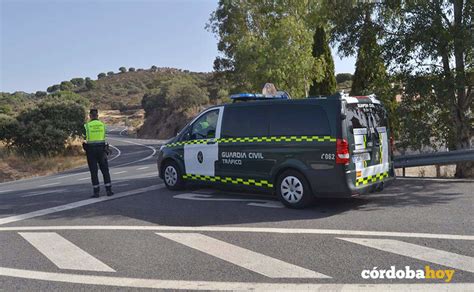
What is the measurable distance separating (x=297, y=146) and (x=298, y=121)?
43 cm

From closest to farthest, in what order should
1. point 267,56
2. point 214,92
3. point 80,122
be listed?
1. point 267,56
2. point 80,122
3. point 214,92

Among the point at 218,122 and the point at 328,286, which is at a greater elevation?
the point at 218,122

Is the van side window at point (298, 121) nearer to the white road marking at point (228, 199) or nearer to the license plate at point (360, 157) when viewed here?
the license plate at point (360, 157)

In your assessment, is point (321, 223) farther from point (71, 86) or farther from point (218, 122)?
point (71, 86)

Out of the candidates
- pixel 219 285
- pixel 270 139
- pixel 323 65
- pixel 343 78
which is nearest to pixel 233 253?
pixel 219 285

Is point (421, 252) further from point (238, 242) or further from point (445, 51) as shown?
point (445, 51)

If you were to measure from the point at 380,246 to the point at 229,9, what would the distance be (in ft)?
89.6

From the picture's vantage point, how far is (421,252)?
16.8 ft

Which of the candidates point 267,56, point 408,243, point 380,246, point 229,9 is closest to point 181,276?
point 380,246

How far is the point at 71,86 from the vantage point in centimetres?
12444

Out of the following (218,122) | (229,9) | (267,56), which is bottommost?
(218,122)

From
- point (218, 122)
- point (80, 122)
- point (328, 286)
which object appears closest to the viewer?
point (328, 286)

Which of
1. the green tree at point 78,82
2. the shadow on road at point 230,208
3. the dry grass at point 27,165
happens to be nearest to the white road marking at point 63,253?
the shadow on road at point 230,208

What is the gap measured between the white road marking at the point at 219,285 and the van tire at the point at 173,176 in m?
4.95
